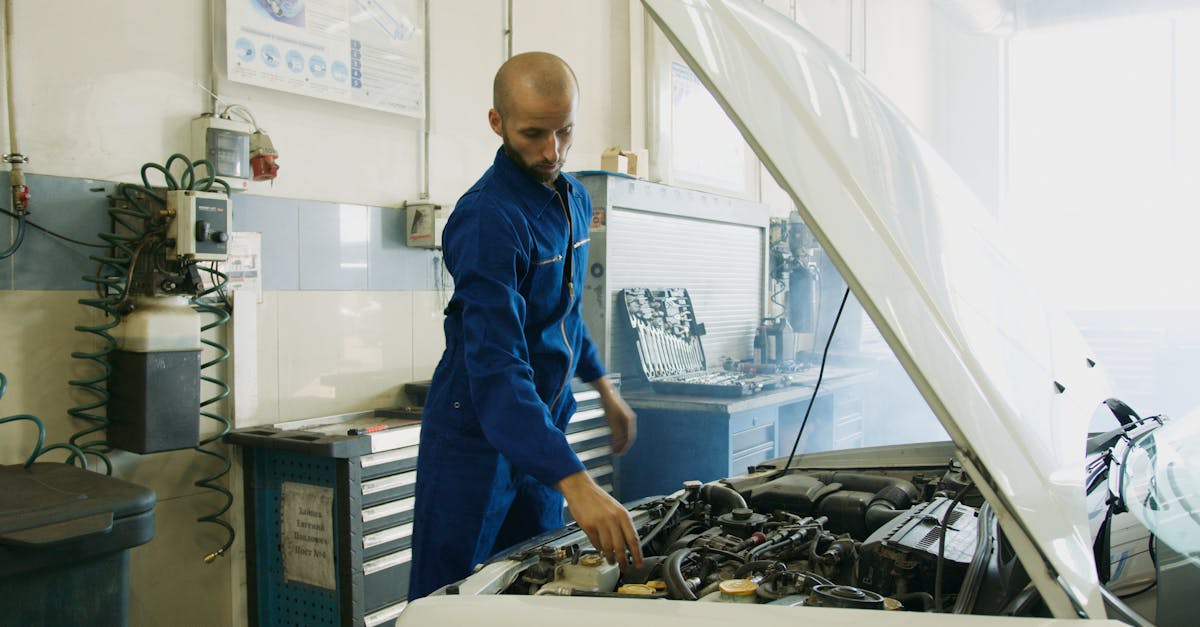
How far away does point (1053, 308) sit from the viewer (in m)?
1.41

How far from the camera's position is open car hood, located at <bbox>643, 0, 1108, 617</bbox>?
822 mm

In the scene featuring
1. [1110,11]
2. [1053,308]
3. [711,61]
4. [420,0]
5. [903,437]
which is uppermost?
[1110,11]

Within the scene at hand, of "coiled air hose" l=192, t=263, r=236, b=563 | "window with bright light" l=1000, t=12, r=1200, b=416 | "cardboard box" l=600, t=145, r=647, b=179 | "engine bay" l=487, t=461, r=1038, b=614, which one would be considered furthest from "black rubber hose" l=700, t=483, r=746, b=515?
"window with bright light" l=1000, t=12, r=1200, b=416

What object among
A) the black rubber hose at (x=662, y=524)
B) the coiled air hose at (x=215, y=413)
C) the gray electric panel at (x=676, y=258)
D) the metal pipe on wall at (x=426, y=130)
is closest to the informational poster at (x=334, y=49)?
the metal pipe on wall at (x=426, y=130)

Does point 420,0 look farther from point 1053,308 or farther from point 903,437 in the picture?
point 903,437

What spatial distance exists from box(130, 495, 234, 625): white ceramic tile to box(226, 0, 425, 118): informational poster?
1.36 metres

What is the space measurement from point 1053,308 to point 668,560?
2.63 ft

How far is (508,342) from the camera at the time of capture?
1346mm

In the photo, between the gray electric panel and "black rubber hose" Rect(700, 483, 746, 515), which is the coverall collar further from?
the gray electric panel

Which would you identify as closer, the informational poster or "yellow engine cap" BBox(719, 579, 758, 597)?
"yellow engine cap" BBox(719, 579, 758, 597)

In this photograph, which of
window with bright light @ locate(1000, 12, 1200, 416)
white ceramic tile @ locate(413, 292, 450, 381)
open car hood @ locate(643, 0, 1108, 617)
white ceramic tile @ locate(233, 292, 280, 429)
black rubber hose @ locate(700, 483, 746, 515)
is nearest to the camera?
open car hood @ locate(643, 0, 1108, 617)

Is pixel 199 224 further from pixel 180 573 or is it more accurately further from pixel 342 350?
pixel 180 573

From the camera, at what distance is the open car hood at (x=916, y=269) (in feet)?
2.70

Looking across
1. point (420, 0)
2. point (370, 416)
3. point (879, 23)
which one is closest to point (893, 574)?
point (370, 416)
